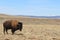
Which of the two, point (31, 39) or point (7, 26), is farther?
point (7, 26)

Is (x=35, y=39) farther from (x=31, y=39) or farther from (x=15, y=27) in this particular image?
(x=15, y=27)

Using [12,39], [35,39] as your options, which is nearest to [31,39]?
[35,39]

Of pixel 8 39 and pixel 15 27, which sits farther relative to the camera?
pixel 15 27

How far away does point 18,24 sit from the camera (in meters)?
23.5

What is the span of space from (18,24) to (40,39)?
5.70 metres

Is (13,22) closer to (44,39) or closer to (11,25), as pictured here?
(11,25)

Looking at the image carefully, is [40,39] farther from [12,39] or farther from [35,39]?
[12,39]

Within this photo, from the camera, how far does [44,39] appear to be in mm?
18359

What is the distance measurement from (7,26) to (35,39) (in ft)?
21.1

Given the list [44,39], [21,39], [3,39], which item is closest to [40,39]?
[44,39]

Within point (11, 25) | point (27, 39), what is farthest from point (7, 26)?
point (27, 39)

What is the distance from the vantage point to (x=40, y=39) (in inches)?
720

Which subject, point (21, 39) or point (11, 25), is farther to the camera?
point (11, 25)

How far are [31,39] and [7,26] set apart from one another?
20.6 feet
